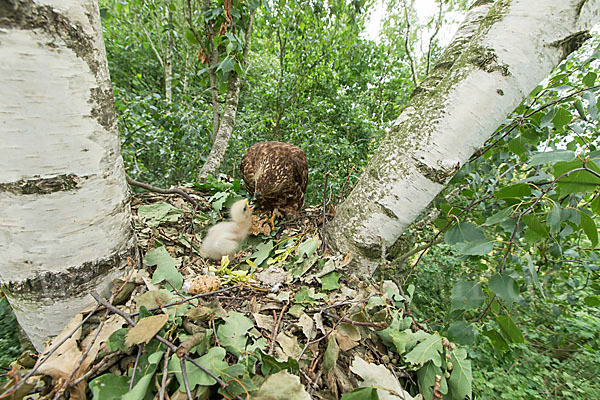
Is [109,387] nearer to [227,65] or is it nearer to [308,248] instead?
[308,248]

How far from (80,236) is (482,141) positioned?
1.13 metres

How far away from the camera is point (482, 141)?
2.51 ft

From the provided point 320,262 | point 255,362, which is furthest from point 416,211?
point 255,362

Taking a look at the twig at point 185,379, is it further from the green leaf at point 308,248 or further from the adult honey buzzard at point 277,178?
the adult honey buzzard at point 277,178

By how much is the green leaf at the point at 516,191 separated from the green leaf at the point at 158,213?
1204 millimetres

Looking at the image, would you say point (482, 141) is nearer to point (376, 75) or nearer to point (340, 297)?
point (340, 297)

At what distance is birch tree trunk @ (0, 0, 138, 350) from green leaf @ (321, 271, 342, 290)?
24.2 inches

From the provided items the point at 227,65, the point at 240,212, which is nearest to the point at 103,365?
the point at 240,212

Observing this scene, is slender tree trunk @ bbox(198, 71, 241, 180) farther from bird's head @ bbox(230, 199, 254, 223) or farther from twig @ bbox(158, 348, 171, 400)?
twig @ bbox(158, 348, 171, 400)

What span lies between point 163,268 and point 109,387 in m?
0.33

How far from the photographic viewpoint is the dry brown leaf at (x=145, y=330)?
49 cm

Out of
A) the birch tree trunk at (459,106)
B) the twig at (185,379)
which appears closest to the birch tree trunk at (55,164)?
the twig at (185,379)

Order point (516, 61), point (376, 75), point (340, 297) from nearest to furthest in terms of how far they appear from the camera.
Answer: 1. point (516, 61)
2. point (340, 297)
3. point (376, 75)

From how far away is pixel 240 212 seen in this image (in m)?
1.16
